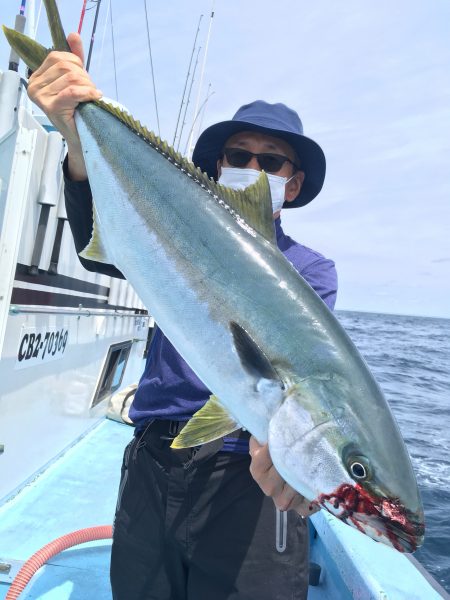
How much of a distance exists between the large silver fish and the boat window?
4364 millimetres

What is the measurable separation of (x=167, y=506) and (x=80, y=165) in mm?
1460

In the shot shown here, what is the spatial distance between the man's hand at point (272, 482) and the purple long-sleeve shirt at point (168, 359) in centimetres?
50

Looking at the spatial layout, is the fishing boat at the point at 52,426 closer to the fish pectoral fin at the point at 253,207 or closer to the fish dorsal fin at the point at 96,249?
the fish dorsal fin at the point at 96,249

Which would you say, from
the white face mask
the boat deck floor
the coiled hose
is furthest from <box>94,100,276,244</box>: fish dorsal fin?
the boat deck floor

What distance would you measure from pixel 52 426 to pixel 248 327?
11.7 feet

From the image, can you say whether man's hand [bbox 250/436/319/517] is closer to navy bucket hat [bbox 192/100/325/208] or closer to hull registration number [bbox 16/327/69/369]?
navy bucket hat [bbox 192/100/325/208]

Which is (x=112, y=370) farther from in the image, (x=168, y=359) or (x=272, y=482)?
(x=272, y=482)

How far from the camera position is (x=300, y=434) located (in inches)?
52.8

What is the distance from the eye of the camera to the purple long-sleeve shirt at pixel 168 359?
6.39 feet

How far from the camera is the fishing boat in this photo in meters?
2.84

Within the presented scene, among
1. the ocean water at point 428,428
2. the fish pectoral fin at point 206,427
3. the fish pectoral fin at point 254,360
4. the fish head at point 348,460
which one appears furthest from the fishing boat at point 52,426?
the ocean water at point 428,428

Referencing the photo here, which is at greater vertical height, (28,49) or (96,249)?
(28,49)

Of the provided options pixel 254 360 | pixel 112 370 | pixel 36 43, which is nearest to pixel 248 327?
pixel 254 360

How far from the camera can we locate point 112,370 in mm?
6414
